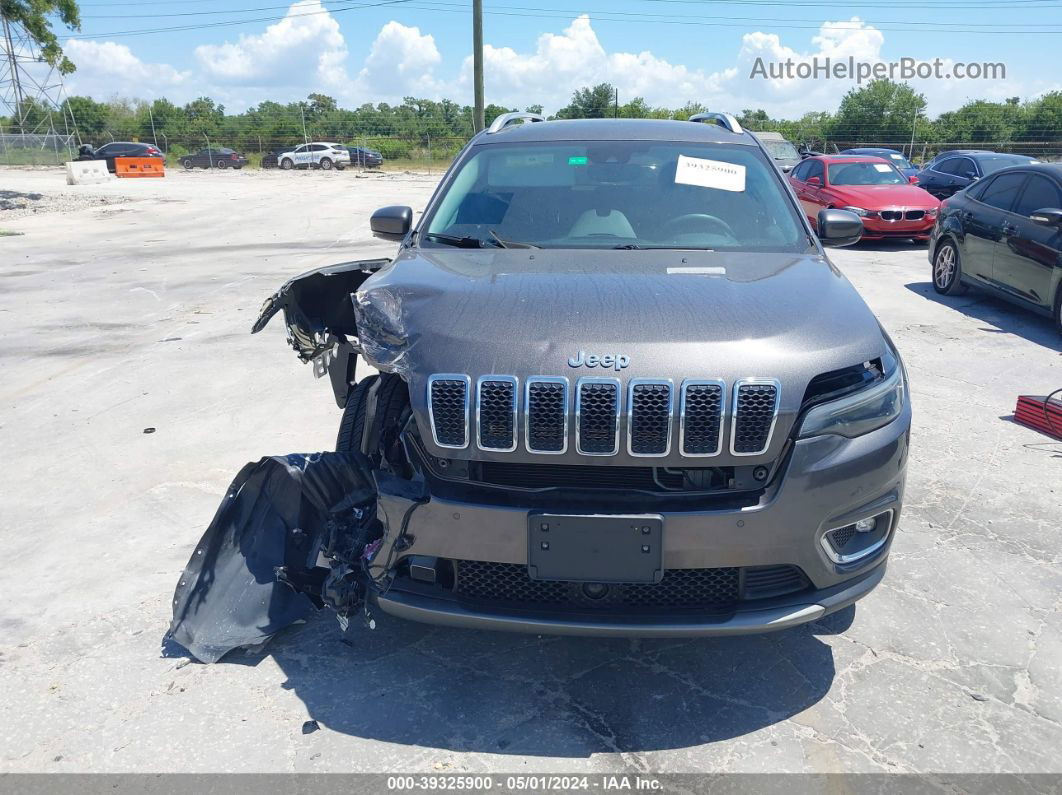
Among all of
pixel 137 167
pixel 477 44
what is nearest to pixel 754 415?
pixel 477 44

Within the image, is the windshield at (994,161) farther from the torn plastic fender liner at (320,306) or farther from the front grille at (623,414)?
the front grille at (623,414)

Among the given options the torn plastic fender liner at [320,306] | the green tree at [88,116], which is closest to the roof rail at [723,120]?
the torn plastic fender liner at [320,306]

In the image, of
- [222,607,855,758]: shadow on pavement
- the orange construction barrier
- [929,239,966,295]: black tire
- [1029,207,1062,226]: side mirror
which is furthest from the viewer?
the orange construction barrier

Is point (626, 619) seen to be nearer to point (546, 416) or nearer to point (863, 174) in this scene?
point (546, 416)

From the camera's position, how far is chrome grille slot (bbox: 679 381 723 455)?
2.53 metres

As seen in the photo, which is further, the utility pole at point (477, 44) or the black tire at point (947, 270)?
the utility pole at point (477, 44)

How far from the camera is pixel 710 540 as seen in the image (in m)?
2.56

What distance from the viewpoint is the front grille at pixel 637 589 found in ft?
8.84

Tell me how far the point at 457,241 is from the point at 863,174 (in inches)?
532

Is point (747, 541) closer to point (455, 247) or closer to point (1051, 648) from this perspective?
point (1051, 648)

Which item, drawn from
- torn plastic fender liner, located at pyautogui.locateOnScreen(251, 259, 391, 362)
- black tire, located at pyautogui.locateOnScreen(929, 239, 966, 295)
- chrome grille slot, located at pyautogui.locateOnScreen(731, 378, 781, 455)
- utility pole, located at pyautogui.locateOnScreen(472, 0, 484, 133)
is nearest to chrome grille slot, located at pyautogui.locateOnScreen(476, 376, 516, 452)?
chrome grille slot, located at pyautogui.locateOnScreen(731, 378, 781, 455)

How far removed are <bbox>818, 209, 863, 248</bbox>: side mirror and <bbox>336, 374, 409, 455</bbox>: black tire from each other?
242 centimetres

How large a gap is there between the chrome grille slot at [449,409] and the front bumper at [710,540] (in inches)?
7.5

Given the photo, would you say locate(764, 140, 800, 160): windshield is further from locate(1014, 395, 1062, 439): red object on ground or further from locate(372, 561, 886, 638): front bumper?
locate(372, 561, 886, 638): front bumper
